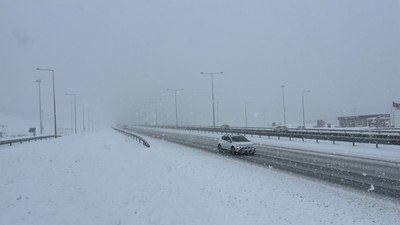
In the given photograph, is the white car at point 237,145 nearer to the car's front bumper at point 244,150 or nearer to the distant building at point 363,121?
the car's front bumper at point 244,150

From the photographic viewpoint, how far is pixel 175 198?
1437 cm

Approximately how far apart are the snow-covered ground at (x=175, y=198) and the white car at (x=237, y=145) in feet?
30.8

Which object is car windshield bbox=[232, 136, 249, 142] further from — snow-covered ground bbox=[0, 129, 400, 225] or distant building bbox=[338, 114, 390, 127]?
distant building bbox=[338, 114, 390, 127]

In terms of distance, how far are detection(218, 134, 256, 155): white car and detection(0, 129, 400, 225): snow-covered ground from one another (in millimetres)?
9394

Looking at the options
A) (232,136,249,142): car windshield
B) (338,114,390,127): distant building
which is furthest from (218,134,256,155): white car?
(338,114,390,127): distant building

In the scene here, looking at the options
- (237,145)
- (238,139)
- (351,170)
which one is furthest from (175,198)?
(238,139)

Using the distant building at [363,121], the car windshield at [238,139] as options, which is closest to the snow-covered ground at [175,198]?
the car windshield at [238,139]

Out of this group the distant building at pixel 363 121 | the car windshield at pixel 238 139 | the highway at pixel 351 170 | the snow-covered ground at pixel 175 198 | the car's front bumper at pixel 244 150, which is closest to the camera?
the snow-covered ground at pixel 175 198

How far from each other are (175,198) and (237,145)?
17149mm

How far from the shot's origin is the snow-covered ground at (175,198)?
38.3ft

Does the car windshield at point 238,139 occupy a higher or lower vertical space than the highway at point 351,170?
higher

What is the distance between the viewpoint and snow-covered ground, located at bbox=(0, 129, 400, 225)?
1169 cm

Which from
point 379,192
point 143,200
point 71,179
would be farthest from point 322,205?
point 71,179

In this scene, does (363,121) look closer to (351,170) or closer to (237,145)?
(237,145)
